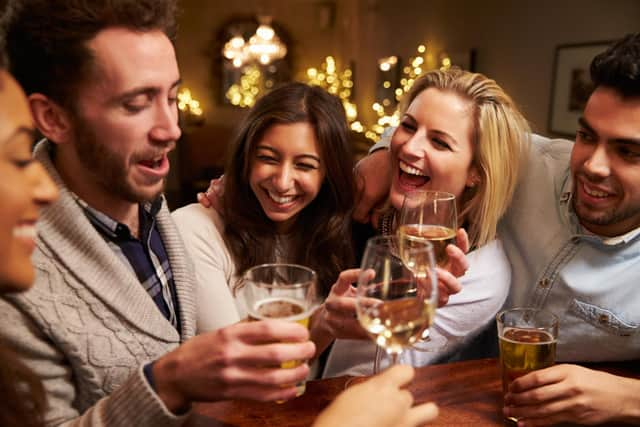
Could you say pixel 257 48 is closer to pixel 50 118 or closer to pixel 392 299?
pixel 50 118

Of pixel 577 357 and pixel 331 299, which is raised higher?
pixel 331 299

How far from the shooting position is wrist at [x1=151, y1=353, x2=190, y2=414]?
1047 millimetres

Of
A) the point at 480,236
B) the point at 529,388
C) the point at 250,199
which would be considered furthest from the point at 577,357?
the point at 250,199

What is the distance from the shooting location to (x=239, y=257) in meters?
1.95

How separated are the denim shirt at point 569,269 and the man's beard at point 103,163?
132 cm

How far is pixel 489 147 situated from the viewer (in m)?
1.96

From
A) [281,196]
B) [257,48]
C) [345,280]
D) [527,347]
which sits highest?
[257,48]

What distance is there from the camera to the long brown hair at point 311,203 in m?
1.98

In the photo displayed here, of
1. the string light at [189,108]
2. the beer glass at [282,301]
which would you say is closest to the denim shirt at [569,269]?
the beer glass at [282,301]

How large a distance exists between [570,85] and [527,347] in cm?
392

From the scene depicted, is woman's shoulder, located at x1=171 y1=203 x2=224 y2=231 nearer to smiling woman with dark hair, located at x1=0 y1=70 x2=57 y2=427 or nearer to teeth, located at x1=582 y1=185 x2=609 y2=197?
smiling woman with dark hair, located at x1=0 y1=70 x2=57 y2=427

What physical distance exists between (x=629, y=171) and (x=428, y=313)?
1.02 m

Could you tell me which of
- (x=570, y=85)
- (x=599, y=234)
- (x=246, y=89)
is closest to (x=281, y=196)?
(x=599, y=234)

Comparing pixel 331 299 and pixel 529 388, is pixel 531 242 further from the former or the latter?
pixel 331 299
